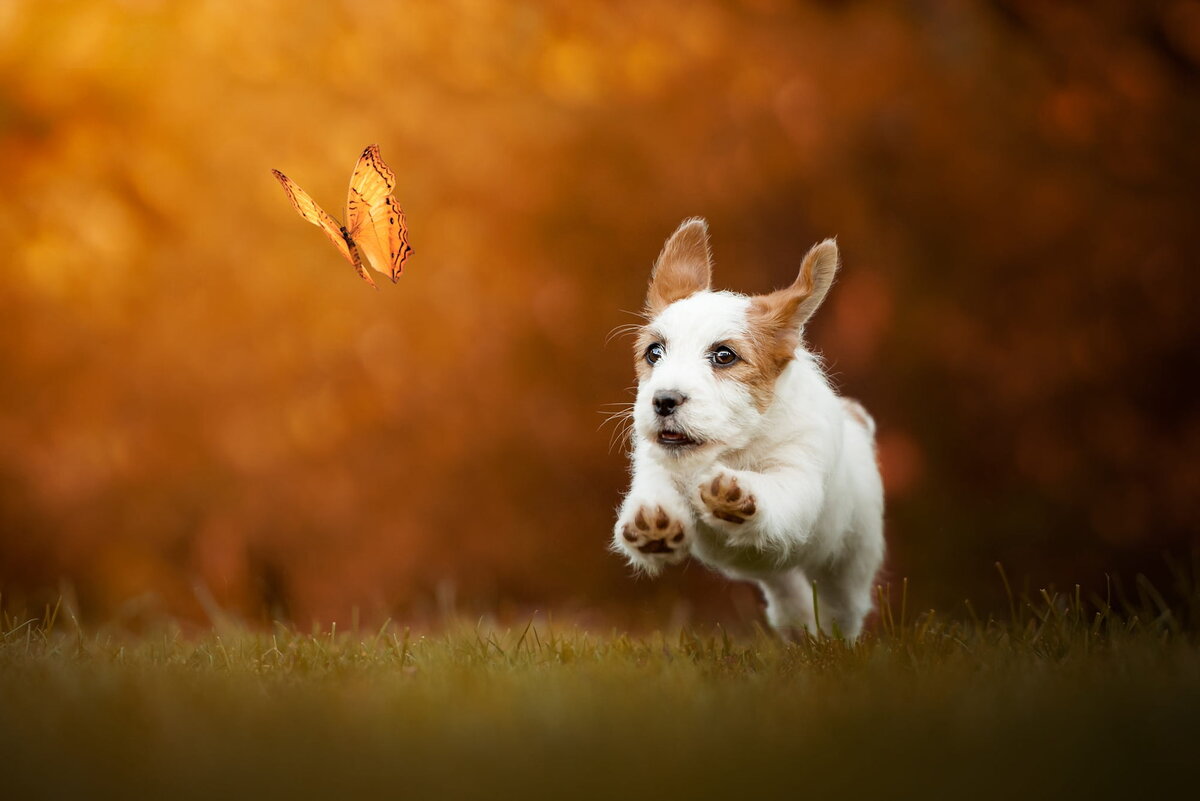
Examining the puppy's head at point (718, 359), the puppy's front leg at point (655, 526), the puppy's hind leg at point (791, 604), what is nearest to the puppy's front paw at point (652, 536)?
the puppy's front leg at point (655, 526)

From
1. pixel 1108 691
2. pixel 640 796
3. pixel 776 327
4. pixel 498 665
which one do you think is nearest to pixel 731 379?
pixel 776 327

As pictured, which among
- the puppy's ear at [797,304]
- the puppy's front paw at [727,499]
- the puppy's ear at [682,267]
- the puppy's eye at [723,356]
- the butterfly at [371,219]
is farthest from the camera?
the puppy's ear at [682,267]

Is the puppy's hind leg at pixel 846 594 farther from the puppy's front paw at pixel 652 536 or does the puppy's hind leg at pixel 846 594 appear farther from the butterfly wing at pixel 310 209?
the butterfly wing at pixel 310 209

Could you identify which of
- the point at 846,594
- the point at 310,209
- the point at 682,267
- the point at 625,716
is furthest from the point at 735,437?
the point at 310,209

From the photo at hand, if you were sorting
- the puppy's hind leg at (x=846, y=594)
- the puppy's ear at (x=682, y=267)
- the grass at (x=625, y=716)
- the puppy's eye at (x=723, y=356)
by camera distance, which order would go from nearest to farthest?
the grass at (x=625, y=716), the puppy's eye at (x=723, y=356), the puppy's ear at (x=682, y=267), the puppy's hind leg at (x=846, y=594)

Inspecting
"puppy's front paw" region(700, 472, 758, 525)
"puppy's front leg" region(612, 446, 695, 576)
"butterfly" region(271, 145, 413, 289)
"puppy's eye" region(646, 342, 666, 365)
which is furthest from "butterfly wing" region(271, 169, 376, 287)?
"puppy's front paw" region(700, 472, 758, 525)

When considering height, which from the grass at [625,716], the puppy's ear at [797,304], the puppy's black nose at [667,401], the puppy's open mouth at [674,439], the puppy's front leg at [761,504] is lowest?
the grass at [625,716]
